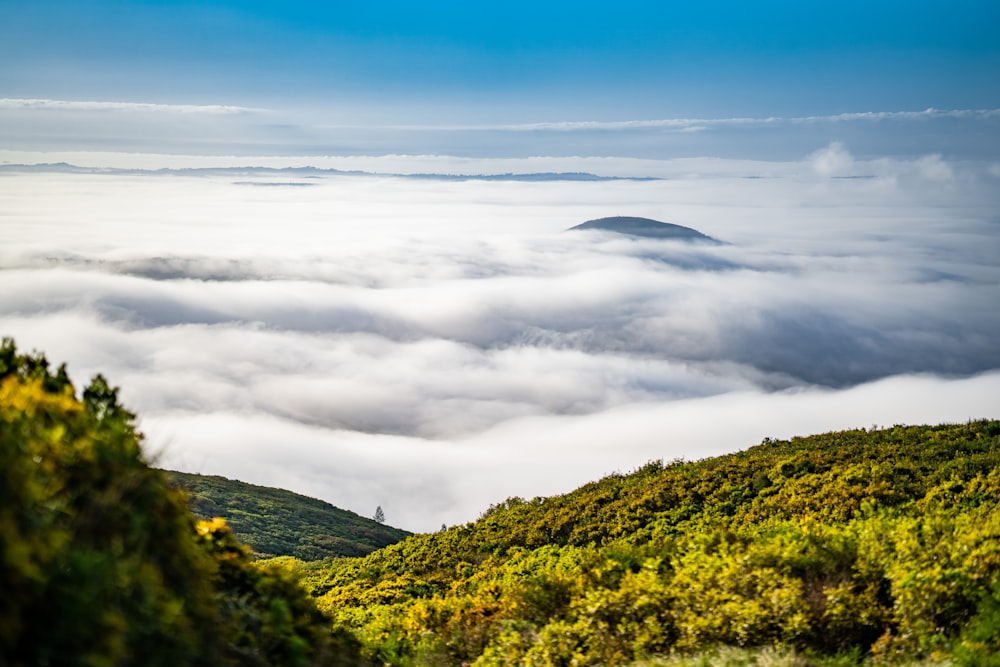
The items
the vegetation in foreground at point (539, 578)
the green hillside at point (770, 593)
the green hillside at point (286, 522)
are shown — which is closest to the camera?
the vegetation in foreground at point (539, 578)

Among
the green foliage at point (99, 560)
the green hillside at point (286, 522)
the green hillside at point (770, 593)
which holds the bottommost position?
the green hillside at point (286, 522)

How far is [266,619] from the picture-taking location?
6262 millimetres

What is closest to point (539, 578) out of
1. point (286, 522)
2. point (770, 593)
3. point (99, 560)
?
point (770, 593)

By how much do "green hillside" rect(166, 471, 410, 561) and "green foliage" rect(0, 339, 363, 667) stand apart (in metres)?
44.0

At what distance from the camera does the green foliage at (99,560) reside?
388 cm

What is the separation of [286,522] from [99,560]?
62147mm

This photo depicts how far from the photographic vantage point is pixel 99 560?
Answer: 408 cm

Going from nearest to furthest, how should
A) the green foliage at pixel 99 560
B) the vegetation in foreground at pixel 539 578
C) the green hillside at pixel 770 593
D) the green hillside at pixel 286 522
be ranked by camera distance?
the green foliage at pixel 99 560
the vegetation in foreground at pixel 539 578
the green hillside at pixel 770 593
the green hillside at pixel 286 522

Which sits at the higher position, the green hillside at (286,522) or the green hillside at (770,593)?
the green hillside at (770,593)

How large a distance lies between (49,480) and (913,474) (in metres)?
16.8

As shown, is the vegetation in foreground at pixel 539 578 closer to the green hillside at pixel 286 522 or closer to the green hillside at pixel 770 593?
the green hillside at pixel 770 593

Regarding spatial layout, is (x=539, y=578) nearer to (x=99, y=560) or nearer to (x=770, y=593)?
(x=770, y=593)

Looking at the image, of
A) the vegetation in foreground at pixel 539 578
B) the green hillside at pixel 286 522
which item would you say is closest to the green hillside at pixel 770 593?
the vegetation in foreground at pixel 539 578

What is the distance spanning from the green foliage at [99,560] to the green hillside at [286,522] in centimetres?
4400
